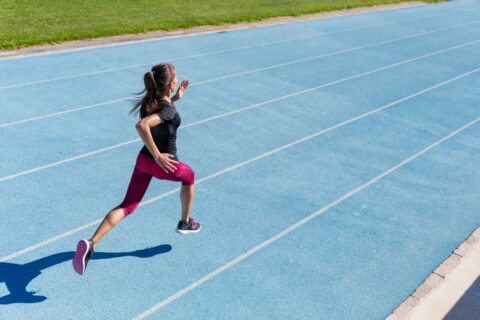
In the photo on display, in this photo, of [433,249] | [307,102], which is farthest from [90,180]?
[307,102]

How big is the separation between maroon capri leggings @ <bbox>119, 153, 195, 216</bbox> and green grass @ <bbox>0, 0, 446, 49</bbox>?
8945 mm

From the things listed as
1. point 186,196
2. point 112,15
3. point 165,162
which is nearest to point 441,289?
point 186,196

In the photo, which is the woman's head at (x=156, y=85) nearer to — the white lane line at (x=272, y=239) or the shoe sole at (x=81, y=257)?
the shoe sole at (x=81, y=257)

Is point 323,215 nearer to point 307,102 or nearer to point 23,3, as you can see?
point 307,102

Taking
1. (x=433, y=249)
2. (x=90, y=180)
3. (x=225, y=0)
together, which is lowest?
(x=433, y=249)

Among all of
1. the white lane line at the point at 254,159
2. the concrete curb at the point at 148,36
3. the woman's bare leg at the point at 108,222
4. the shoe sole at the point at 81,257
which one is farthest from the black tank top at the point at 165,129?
the concrete curb at the point at 148,36

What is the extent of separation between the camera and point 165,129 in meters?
4.64

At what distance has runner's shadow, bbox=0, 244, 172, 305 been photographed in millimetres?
4594

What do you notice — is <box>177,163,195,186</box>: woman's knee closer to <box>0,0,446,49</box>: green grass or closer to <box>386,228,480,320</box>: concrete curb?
<box>386,228,480,320</box>: concrete curb

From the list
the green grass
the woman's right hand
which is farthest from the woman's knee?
the green grass

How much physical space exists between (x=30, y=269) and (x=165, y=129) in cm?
193

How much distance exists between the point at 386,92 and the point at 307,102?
2262mm

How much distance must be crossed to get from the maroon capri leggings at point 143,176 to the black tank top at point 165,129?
3.4 inches

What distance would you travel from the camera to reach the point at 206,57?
506 inches
